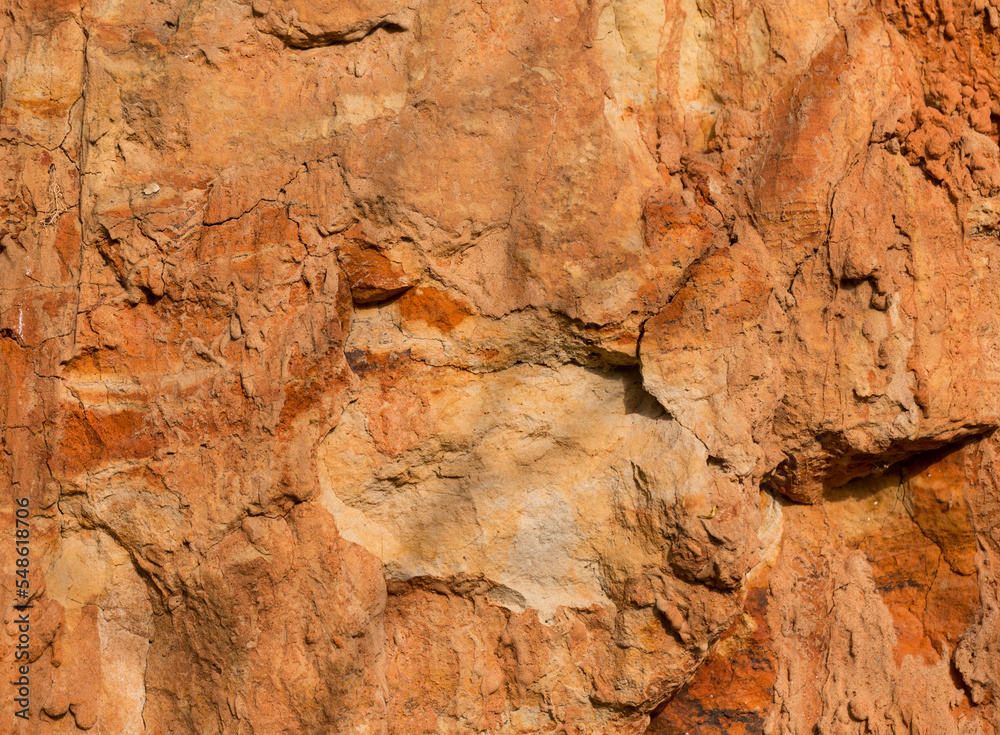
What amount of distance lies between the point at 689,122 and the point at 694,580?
4.45 ft

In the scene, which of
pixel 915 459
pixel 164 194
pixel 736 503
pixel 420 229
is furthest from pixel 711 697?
pixel 164 194

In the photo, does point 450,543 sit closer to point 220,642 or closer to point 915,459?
point 220,642

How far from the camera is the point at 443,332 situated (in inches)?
96.2

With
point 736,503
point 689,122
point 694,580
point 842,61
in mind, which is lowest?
point 694,580

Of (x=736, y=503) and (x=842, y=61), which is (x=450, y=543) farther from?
(x=842, y=61)

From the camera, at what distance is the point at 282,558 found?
2291 mm

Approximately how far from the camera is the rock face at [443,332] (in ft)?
7.50

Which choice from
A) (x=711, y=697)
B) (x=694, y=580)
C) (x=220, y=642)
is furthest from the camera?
(x=711, y=697)

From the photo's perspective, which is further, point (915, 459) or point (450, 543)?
point (915, 459)

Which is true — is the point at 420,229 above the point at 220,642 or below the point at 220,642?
above

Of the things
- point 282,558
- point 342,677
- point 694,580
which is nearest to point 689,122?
point 694,580

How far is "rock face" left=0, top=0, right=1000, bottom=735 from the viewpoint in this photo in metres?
2.29

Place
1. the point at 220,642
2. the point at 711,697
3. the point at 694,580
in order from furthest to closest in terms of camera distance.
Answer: the point at 711,697 < the point at 694,580 < the point at 220,642

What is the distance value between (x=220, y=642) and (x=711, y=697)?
5.20 ft
